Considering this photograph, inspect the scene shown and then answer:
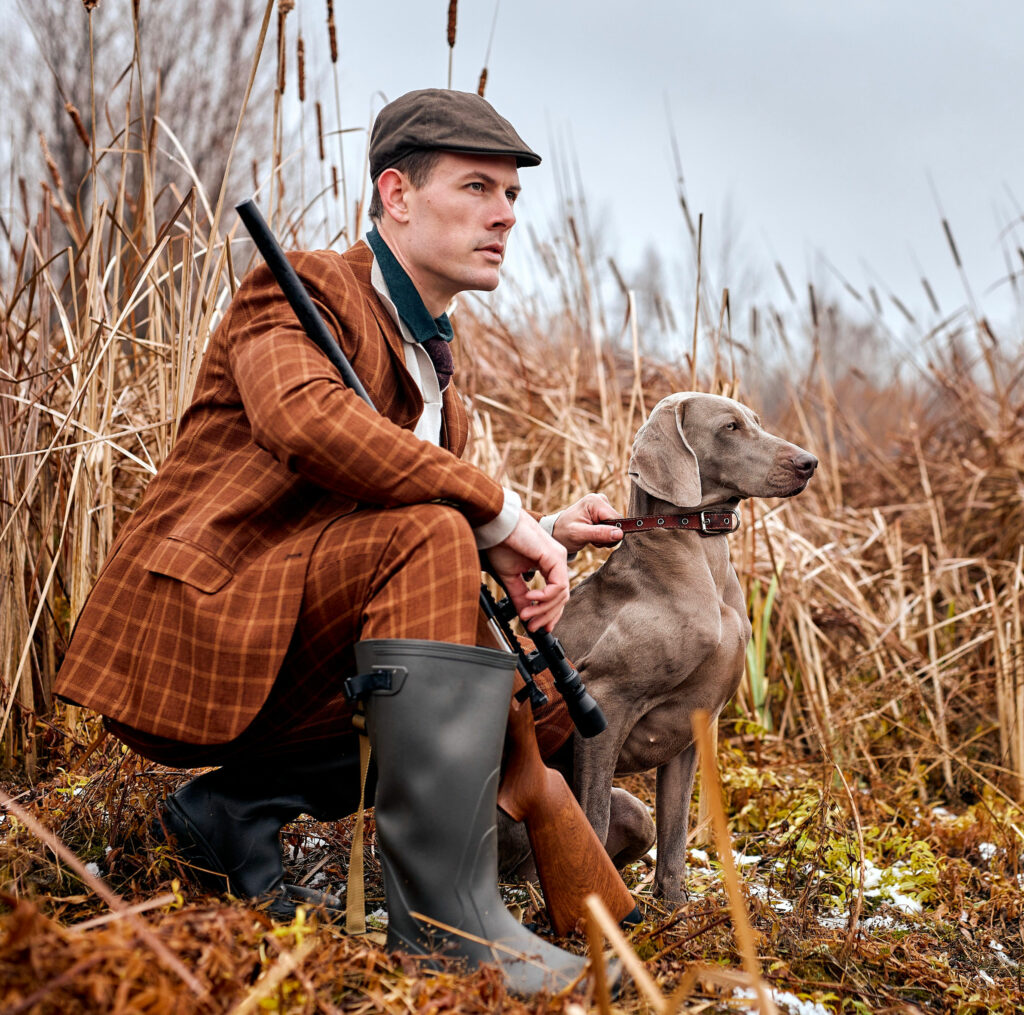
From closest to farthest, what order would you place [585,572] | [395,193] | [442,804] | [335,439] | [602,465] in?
1. [442,804]
2. [335,439]
3. [395,193]
4. [585,572]
5. [602,465]

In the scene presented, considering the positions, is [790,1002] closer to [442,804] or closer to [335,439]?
[442,804]

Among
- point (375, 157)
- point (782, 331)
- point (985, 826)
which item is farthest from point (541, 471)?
point (375, 157)

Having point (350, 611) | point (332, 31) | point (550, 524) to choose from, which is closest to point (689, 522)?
point (550, 524)

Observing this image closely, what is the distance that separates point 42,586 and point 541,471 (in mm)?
2410

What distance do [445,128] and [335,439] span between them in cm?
84

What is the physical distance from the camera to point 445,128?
2.40 m

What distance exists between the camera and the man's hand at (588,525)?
2607 mm

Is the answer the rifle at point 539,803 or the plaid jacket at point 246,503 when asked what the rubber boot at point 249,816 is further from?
the rifle at point 539,803

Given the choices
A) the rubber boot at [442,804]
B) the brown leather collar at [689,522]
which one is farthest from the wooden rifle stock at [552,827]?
the brown leather collar at [689,522]

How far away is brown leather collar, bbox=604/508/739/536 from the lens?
2797mm

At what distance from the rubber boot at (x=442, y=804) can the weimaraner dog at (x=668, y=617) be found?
2.67 feet

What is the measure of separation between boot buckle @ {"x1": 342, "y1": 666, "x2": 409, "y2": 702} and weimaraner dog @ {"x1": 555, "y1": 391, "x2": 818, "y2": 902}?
917mm

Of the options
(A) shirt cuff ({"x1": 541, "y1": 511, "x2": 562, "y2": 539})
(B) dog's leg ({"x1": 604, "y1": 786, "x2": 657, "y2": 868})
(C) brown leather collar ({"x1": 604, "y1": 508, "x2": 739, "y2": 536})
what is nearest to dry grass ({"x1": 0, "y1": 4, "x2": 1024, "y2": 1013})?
(B) dog's leg ({"x1": 604, "y1": 786, "x2": 657, "y2": 868})

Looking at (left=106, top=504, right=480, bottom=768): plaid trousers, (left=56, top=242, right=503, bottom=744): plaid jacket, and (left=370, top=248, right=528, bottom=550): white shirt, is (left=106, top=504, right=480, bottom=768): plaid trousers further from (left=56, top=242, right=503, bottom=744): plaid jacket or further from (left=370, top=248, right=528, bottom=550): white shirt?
(left=370, top=248, right=528, bottom=550): white shirt
